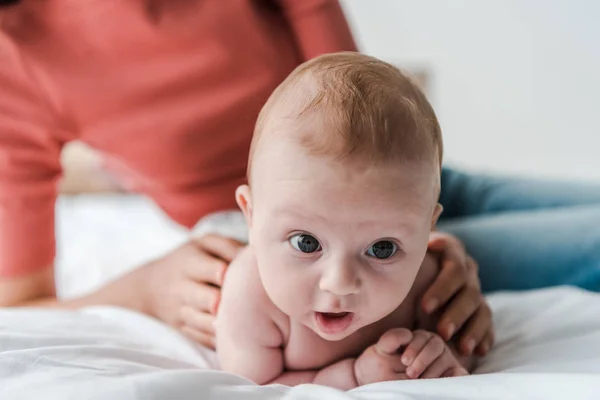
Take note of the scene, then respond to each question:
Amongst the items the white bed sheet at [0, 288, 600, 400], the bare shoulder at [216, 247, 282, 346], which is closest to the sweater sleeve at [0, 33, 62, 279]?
the white bed sheet at [0, 288, 600, 400]

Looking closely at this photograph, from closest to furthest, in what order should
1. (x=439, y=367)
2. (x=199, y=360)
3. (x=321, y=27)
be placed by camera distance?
(x=439, y=367)
(x=199, y=360)
(x=321, y=27)

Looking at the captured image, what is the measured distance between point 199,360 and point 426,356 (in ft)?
0.84

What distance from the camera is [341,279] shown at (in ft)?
1.69

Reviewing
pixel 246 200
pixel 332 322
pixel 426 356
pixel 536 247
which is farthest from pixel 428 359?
pixel 536 247

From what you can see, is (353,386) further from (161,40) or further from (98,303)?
(161,40)

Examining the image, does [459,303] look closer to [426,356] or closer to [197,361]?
[426,356]

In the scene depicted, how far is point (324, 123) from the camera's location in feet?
1.68

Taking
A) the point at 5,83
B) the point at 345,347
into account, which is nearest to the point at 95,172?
the point at 5,83

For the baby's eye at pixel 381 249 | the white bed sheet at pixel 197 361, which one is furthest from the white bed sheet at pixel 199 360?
the baby's eye at pixel 381 249

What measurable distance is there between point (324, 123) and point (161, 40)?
1.72 feet

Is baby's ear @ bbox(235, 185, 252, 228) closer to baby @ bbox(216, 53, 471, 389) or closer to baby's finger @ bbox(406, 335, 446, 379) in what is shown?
baby @ bbox(216, 53, 471, 389)

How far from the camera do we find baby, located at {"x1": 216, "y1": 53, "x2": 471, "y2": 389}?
0.51 meters

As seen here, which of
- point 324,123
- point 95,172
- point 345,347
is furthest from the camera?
point 95,172

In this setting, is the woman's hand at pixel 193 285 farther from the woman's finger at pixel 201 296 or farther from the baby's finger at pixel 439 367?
the baby's finger at pixel 439 367
